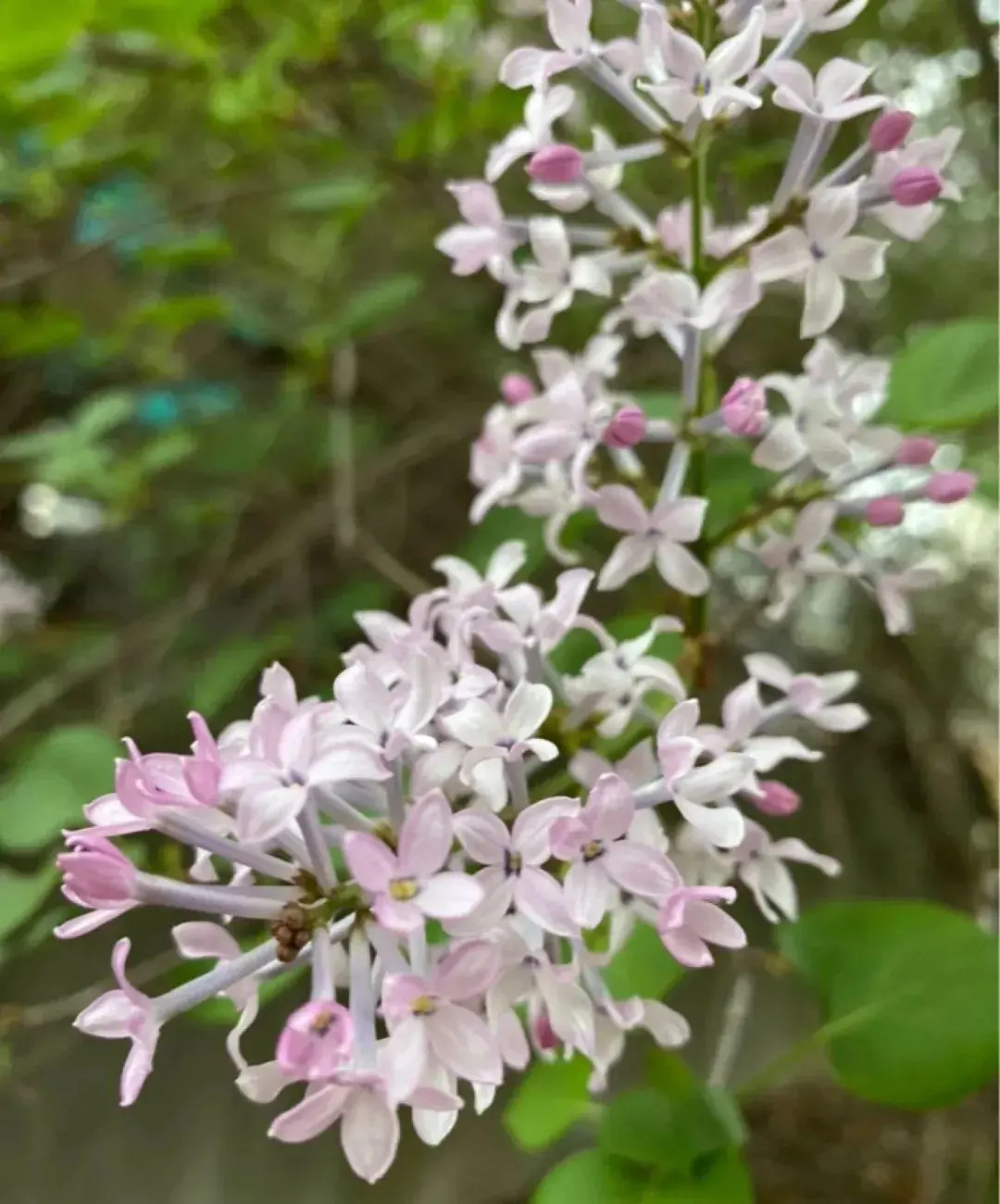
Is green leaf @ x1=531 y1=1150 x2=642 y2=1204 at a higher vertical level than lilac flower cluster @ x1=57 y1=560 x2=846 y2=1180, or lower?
lower

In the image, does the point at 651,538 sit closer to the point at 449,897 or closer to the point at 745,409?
the point at 745,409

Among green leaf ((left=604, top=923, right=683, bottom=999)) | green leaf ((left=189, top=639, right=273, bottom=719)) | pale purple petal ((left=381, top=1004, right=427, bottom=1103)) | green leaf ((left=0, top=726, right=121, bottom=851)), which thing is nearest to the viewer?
pale purple petal ((left=381, top=1004, right=427, bottom=1103))

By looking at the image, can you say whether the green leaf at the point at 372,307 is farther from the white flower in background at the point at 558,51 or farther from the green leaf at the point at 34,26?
the white flower in background at the point at 558,51

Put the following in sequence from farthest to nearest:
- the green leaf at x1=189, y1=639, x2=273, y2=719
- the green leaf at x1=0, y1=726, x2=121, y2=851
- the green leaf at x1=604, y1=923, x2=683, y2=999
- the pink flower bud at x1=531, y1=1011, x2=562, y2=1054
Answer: the green leaf at x1=189, y1=639, x2=273, y2=719 < the green leaf at x1=0, y1=726, x2=121, y2=851 < the green leaf at x1=604, y1=923, x2=683, y2=999 < the pink flower bud at x1=531, y1=1011, x2=562, y2=1054

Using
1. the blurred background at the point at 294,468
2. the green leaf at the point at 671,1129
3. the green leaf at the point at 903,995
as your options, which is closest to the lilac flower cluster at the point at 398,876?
the green leaf at the point at 671,1129

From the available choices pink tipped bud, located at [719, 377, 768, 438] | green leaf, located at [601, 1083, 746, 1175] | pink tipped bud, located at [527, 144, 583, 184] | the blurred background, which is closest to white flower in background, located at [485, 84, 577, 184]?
pink tipped bud, located at [527, 144, 583, 184]

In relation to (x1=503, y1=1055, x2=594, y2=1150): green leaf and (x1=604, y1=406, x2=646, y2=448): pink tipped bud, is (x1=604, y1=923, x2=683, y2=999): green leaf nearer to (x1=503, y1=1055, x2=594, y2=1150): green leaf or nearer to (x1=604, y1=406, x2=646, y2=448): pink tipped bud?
(x1=503, y1=1055, x2=594, y2=1150): green leaf

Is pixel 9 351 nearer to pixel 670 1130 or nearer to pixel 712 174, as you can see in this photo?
pixel 712 174
